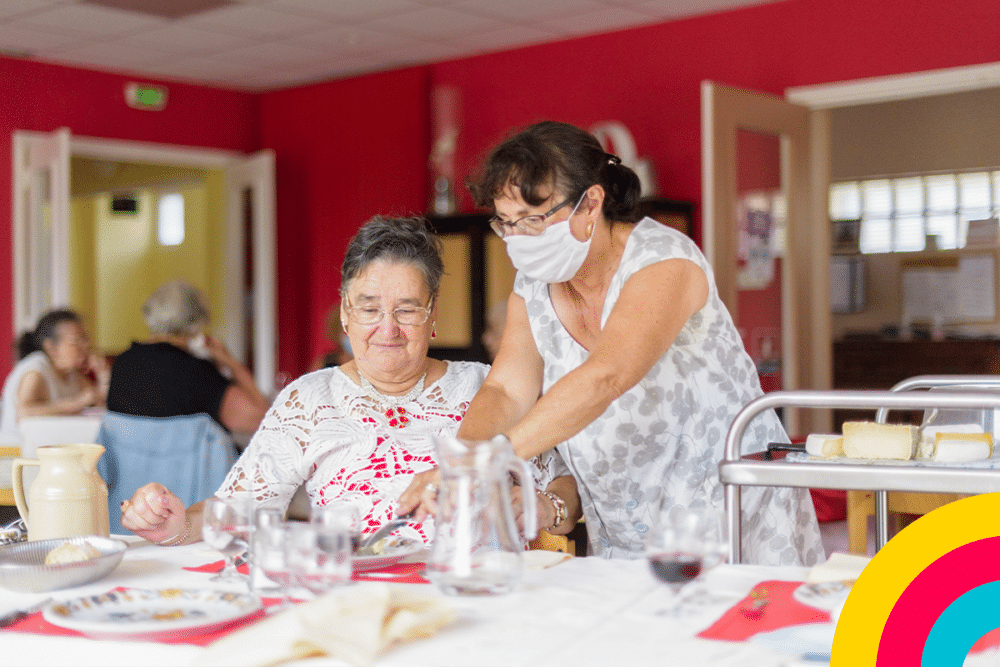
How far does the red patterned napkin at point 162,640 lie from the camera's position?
1.16 metres

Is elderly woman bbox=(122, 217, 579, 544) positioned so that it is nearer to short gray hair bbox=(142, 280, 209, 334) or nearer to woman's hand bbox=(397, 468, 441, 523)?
woman's hand bbox=(397, 468, 441, 523)

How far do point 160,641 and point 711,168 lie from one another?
3614 mm

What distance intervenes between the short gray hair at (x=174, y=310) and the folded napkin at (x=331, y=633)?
2.88 metres

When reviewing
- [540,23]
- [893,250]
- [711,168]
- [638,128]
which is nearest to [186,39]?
[540,23]

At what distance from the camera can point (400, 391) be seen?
82.5 inches

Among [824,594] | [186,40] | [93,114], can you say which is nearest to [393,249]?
[824,594]

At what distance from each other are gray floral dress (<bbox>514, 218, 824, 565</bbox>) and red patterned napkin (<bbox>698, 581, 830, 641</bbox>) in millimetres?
619

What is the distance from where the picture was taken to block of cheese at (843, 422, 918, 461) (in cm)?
172

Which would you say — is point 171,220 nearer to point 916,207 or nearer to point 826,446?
point 916,207

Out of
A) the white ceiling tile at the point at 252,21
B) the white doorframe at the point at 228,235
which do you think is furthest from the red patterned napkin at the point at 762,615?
the white doorframe at the point at 228,235

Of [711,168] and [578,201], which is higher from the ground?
[711,168]

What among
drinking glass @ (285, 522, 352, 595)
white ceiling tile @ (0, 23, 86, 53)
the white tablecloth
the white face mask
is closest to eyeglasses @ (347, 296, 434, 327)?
the white face mask

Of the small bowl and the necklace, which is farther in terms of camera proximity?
the necklace

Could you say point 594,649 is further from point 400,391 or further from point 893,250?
point 893,250
